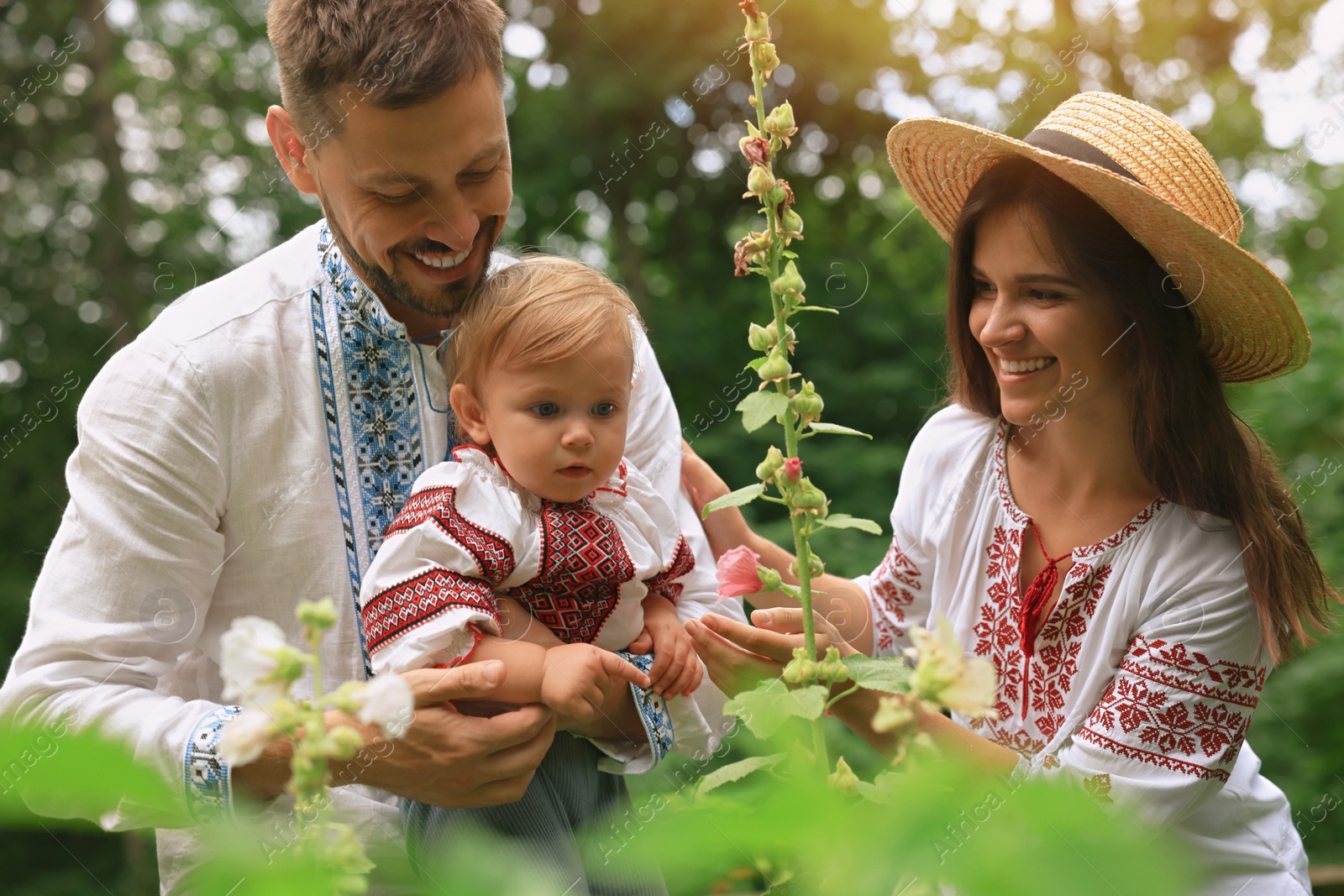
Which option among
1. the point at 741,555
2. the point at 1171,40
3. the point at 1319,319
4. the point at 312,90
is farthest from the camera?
the point at 1171,40

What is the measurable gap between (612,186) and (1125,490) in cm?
503

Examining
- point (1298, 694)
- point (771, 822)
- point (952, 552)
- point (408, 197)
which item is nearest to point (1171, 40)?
point (1298, 694)

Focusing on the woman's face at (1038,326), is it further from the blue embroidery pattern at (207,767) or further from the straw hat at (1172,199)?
the blue embroidery pattern at (207,767)

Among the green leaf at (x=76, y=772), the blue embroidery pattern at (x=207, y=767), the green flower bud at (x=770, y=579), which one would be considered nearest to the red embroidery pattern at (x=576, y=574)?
the blue embroidery pattern at (x=207, y=767)

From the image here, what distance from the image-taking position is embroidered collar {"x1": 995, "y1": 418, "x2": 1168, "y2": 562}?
199 cm

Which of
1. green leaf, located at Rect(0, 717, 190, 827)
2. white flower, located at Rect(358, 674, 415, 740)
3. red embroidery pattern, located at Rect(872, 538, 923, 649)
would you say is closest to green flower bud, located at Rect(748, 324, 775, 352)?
white flower, located at Rect(358, 674, 415, 740)

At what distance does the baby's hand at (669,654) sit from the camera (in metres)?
1.77

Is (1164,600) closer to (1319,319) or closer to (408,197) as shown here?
(408,197)

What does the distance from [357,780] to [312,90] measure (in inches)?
41.3

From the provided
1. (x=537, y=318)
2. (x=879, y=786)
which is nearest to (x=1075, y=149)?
(x=537, y=318)

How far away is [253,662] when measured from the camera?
58 centimetres

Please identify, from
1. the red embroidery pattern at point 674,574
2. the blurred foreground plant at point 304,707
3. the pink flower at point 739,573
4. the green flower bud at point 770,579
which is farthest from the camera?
the red embroidery pattern at point 674,574

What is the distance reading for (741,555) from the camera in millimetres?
1196

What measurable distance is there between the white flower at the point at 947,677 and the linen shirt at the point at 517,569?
975 mm
